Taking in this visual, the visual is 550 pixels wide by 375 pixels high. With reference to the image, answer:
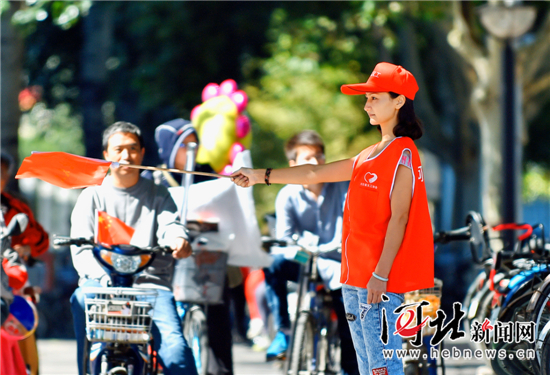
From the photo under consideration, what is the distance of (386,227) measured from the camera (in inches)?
150

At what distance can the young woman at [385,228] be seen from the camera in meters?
3.74

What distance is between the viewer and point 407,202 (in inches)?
148

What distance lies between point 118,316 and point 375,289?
1.37 meters

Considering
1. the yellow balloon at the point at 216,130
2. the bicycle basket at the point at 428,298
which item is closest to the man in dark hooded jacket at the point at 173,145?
the yellow balloon at the point at 216,130

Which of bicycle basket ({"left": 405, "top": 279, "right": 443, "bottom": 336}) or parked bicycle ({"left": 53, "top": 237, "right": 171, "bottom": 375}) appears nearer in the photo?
parked bicycle ({"left": 53, "top": 237, "right": 171, "bottom": 375})

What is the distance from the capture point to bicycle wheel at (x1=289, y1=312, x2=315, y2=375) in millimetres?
5504

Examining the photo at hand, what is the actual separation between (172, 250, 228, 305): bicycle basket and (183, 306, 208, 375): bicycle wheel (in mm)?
132

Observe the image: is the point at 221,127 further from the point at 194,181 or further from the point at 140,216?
the point at 140,216

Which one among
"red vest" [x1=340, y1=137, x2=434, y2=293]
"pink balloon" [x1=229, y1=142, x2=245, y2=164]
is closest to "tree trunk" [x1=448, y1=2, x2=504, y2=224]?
"pink balloon" [x1=229, y1=142, x2=245, y2=164]

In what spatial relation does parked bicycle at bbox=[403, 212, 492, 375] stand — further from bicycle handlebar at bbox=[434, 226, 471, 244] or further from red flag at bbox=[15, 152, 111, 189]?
red flag at bbox=[15, 152, 111, 189]

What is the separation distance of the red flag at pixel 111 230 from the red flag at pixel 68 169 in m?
0.32

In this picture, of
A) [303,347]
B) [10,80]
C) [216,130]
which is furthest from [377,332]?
[10,80]

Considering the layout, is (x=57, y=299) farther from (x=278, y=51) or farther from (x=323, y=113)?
(x=323, y=113)

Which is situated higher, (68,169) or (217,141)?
(217,141)
